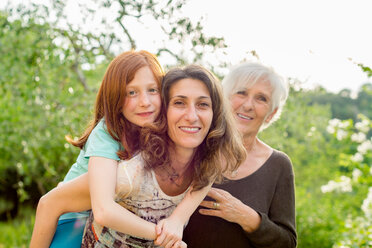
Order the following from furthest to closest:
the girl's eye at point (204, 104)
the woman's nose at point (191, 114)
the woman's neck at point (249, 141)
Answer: the woman's neck at point (249, 141), the girl's eye at point (204, 104), the woman's nose at point (191, 114)

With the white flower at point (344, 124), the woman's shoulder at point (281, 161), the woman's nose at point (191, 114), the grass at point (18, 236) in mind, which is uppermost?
the white flower at point (344, 124)

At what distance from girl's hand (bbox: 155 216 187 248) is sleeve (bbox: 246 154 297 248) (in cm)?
70

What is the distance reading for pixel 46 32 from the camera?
4.23 meters

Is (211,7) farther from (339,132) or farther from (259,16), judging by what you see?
(339,132)

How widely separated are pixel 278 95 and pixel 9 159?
6534 mm

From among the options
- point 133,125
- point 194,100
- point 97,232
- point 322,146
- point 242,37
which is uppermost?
point 322,146

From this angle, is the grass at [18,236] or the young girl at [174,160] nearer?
the young girl at [174,160]

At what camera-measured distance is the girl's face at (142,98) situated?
2.23 metres

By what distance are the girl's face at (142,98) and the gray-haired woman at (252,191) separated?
65 centimetres

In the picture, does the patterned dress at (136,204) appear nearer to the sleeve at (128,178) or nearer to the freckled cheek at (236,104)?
the sleeve at (128,178)

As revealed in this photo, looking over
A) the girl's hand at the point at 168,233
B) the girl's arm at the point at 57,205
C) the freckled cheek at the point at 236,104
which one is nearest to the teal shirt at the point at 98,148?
the girl's arm at the point at 57,205

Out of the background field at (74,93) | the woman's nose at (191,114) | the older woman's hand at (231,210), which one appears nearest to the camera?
the woman's nose at (191,114)

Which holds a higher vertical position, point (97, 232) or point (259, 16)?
point (259, 16)

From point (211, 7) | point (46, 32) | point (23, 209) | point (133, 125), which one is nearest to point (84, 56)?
point (46, 32)
